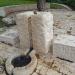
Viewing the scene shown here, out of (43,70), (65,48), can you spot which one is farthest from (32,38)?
(43,70)

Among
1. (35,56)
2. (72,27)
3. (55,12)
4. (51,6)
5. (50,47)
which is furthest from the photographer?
(51,6)

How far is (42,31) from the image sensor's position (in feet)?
19.1

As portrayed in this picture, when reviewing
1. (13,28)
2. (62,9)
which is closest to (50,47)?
(13,28)

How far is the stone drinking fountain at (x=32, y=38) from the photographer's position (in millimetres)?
5491

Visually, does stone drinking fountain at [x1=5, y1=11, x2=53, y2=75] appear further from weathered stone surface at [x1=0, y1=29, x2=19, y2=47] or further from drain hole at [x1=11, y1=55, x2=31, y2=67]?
weathered stone surface at [x1=0, y1=29, x2=19, y2=47]

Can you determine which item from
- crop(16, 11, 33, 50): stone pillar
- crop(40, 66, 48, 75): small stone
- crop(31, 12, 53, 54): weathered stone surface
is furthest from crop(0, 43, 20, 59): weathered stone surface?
crop(40, 66, 48, 75): small stone

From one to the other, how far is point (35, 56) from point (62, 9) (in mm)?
5138

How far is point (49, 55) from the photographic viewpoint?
19.6 ft

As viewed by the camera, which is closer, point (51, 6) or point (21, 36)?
point (21, 36)

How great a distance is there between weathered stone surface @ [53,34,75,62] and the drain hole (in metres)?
0.87

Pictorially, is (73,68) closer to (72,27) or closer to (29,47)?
(29,47)

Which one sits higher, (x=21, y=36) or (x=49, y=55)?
(x=21, y=36)

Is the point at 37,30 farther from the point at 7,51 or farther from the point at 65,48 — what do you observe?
the point at 7,51

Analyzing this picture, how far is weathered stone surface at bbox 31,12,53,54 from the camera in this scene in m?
5.75
